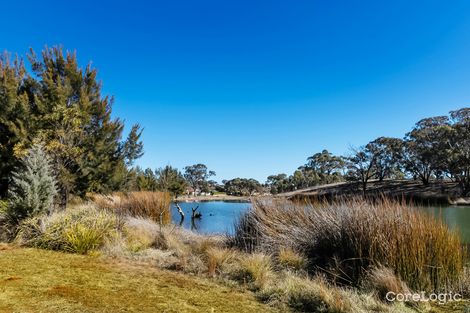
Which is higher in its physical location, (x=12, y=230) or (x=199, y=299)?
(x=12, y=230)

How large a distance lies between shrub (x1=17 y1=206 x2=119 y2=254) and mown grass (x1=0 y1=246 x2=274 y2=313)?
0.83 meters

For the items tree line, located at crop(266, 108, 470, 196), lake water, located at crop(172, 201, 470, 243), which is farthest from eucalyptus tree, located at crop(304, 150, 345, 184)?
lake water, located at crop(172, 201, 470, 243)

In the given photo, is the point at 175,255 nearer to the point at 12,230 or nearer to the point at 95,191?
the point at 12,230

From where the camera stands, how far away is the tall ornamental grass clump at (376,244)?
497 centimetres

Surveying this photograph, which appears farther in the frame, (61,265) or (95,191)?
(95,191)

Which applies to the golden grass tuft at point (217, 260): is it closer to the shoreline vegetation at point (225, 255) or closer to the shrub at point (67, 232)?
the shoreline vegetation at point (225, 255)

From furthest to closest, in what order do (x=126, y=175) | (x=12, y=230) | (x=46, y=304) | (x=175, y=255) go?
(x=126, y=175) → (x=12, y=230) → (x=175, y=255) → (x=46, y=304)

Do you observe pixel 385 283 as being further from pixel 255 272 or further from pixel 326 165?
pixel 326 165

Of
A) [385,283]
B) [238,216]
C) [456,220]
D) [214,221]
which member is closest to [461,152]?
[456,220]

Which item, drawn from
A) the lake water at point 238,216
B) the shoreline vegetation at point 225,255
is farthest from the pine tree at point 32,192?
the lake water at point 238,216

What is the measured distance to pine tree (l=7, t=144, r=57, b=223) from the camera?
7.90 metres

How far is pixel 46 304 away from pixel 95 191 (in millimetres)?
17309

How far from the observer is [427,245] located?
512 centimetres

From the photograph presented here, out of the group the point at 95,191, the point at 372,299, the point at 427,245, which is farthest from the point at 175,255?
the point at 95,191
